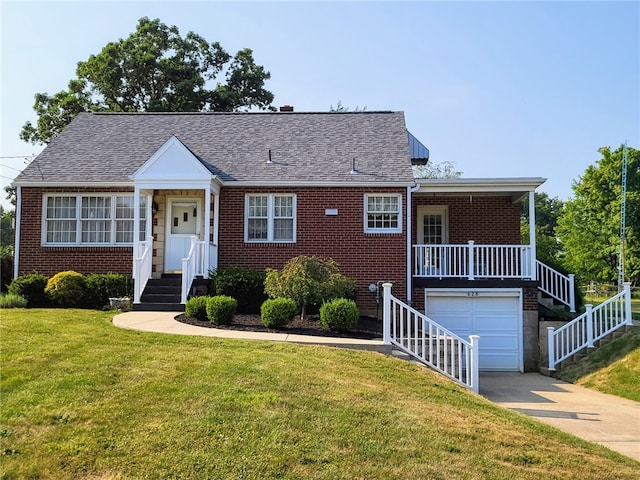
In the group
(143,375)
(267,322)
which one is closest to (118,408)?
(143,375)

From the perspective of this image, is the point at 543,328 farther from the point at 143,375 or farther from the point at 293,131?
the point at 143,375

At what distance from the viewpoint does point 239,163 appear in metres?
16.9

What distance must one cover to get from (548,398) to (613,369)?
114 inches

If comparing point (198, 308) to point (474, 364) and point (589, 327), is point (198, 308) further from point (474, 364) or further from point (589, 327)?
point (589, 327)

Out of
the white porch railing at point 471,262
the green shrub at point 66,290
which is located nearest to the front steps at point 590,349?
the white porch railing at point 471,262

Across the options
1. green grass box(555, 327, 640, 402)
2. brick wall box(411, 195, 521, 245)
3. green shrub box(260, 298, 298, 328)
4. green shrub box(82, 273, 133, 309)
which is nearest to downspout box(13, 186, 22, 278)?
green shrub box(82, 273, 133, 309)

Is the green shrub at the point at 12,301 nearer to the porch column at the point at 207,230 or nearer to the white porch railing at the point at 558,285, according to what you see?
the porch column at the point at 207,230

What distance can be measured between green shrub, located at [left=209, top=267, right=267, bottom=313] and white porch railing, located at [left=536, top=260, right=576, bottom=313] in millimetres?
8646

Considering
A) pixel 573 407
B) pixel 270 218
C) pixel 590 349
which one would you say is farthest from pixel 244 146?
pixel 573 407

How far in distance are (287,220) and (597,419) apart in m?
9.71

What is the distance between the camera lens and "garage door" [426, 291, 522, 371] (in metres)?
15.7

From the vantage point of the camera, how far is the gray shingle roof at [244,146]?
16.4 meters

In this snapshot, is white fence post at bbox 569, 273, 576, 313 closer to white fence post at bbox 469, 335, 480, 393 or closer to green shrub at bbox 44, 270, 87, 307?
white fence post at bbox 469, 335, 480, 393

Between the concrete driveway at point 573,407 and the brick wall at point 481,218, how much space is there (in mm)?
4786
